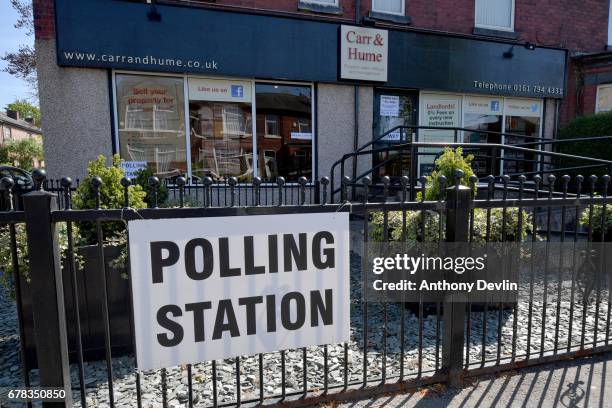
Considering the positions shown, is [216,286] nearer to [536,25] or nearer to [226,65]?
[226,65]

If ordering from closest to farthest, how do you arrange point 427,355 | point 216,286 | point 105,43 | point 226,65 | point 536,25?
point 216,286, point 427,355, point 105,43, point 226,65, point 536,25

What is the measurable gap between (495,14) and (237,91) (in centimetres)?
607

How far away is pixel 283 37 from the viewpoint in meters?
7.11

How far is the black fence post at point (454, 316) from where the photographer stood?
2635 mm

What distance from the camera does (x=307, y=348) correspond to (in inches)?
120

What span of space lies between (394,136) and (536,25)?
445 centimetres

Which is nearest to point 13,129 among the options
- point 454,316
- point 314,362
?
point 314,362

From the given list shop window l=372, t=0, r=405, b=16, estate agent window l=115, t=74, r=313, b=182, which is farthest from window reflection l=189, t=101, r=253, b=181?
shop window l=372, t=0, r=405, b=16

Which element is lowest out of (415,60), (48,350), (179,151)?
(48,350)

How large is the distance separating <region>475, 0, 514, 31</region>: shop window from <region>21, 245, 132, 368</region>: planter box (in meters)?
8.94

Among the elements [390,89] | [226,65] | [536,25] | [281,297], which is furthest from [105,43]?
[536,25]

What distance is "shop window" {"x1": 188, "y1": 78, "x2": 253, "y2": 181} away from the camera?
7.18 meters

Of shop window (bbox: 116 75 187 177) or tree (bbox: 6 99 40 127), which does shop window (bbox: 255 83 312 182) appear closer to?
shop window (bbox: 116 75 187 177)

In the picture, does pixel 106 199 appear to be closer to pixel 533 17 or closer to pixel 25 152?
pixel 533 17
